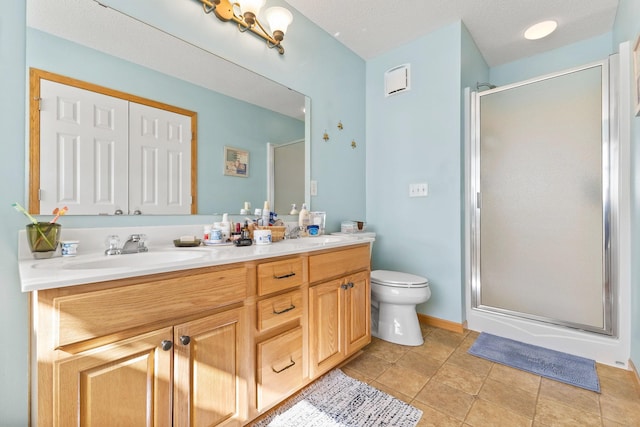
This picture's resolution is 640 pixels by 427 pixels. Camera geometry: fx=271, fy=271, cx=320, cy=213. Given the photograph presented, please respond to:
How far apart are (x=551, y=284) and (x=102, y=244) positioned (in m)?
2.81

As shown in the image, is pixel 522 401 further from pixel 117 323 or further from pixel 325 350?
pixel 117 323

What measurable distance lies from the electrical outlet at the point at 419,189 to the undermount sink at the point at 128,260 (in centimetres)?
187

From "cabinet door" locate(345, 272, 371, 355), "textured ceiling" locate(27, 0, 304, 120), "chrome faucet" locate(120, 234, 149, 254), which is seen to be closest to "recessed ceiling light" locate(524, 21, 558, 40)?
"textured ceiling" locate(27, 0, 304, 120)

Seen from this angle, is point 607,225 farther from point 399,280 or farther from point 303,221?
point 303,221

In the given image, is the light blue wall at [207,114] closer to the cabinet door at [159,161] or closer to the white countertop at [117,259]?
the cabinet door at [159,161]

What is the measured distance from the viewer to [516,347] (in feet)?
6.47

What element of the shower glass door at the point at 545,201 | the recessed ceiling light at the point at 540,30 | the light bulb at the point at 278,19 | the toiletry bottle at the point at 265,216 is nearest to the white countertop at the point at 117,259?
the toiletry bottle at the point at 265,216

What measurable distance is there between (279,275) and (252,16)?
4.91 ft

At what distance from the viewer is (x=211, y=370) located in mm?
1002

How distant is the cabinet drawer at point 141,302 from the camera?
72 centimetres

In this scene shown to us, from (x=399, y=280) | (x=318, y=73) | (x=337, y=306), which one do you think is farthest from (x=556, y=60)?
(x=337, y=306)

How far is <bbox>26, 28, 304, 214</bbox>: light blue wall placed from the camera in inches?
43.3

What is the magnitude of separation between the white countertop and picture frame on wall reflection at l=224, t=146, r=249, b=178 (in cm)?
39

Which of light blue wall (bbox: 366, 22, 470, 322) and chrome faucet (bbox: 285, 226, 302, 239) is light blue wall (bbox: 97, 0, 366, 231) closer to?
light blue wall (bbox: 366, 22, 470, 322)
